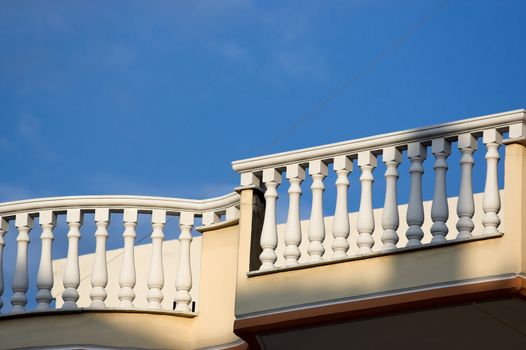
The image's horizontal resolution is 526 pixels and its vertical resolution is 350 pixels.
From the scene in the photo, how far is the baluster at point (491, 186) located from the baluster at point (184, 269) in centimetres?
306

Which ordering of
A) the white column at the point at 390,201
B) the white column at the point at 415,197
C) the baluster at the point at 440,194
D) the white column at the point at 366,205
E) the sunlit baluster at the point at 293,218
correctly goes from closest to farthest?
the baluster at the point at 440,194
the white column at the point at 415,197
the white column at the point at 390,201
the white column at the point at 366,205
the sunlit baluster at the point at 293,218

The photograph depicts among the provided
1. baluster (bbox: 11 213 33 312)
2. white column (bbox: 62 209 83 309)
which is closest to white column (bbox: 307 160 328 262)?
white column (bbox: 62 209 83 309)

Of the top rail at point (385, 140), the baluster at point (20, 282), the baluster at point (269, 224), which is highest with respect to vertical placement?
the top rail at point (385, 140)

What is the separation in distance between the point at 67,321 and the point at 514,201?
4438 mm

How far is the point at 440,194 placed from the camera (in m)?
11.9

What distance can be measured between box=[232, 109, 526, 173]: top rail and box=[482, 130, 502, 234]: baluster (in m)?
0.09

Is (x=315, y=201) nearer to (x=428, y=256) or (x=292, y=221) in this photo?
(x=292, y=221)

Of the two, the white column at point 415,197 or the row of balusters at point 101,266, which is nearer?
the white column at point 415,197

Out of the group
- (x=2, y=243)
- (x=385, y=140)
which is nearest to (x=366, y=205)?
(x=385, y=140)

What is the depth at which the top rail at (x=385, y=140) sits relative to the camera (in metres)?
11.8

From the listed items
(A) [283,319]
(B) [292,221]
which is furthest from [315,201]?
(A) [283,319]

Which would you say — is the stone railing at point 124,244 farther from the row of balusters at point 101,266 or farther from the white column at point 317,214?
the white column at point 317,214

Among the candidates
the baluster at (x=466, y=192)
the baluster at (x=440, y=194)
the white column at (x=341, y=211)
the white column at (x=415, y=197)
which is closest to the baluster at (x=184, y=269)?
the white column at (x=341, y=211)

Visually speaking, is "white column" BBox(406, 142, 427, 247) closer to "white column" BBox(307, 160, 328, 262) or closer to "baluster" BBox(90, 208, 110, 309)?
"white column" BBox(307, 160, 328, 262)
